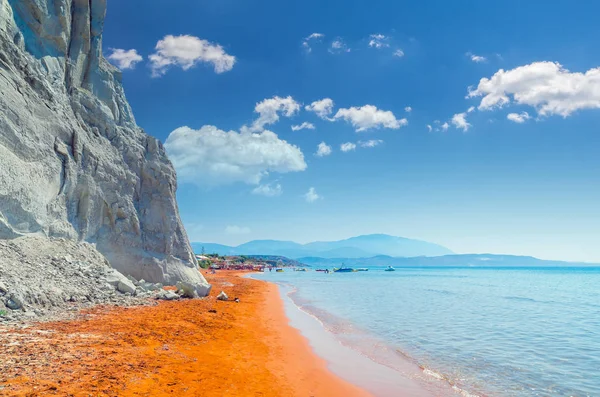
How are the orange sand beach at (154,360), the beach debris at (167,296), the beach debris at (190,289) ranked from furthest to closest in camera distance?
1. the beach debris at (190,289)
2. the beach debris at (167,296)
3. the orange sand beach at (154,360)

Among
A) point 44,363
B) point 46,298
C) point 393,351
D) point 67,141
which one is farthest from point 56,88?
point 393,351

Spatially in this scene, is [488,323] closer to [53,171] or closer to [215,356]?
[215,356]

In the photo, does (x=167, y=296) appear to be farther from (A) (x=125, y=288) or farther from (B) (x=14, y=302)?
(B) (x=14, y=302)

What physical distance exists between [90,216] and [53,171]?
328cm

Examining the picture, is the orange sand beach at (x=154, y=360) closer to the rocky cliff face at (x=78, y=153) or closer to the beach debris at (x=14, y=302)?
the beach debris at (x=14, y=302)

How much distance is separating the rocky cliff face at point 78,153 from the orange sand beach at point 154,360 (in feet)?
23.6

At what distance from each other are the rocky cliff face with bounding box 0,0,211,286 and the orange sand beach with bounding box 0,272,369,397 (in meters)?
7.18

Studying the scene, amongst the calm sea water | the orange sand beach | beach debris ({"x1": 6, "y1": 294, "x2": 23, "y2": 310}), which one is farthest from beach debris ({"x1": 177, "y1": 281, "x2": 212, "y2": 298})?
beach debris ({"x1": 6, "y1": 294, "x2": 23, "y2": 310})

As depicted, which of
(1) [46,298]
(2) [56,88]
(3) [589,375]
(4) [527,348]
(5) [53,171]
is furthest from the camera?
(2) [56,88]

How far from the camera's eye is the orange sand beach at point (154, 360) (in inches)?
276

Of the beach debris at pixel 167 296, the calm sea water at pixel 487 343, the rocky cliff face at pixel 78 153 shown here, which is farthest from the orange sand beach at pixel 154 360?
the rocky cliff face at pixel 78 153

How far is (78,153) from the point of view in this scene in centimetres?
2041

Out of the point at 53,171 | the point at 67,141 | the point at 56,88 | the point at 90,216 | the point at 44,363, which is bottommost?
the point at 44,363

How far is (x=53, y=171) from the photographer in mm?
18234
